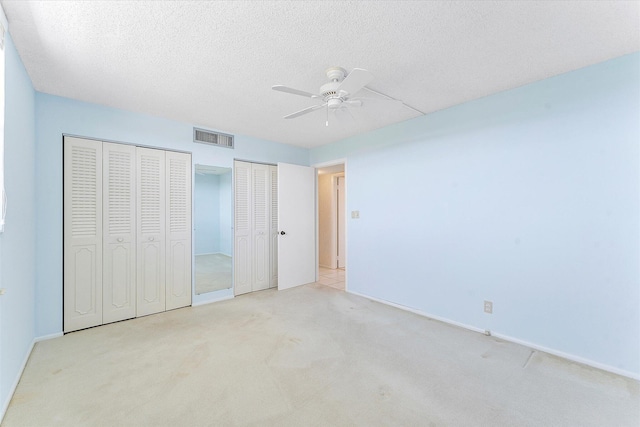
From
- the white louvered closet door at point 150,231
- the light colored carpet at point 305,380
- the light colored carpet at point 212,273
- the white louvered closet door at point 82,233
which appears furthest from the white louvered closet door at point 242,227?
the white louvered closet door at point 82,233

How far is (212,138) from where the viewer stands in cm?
375

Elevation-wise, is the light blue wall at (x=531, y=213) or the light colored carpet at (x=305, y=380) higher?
the light blue wall at (x=531, y=213)

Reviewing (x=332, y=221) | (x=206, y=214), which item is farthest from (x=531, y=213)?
(x=332, y=221)

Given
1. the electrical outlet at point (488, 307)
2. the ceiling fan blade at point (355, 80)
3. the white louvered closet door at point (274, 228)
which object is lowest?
the electrical outlet at point (488, 307)

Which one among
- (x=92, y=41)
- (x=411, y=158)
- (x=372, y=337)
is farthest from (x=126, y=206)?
(x=411, y=158)

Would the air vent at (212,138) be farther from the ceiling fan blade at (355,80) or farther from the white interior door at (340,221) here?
the white interior door at (340,221)

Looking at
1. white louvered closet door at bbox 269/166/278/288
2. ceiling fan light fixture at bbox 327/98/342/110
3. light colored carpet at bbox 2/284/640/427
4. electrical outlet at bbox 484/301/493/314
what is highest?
ceiling fan light fixture at bbox 327/98/342/110

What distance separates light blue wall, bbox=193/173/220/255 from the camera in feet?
12.1

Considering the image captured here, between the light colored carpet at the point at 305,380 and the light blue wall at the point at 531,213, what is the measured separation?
358 millimetres

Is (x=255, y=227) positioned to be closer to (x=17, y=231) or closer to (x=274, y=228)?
(x=274, y=228)

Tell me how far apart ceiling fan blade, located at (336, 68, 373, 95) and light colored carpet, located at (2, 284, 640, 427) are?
85.1 inches

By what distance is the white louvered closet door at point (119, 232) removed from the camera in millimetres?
2959

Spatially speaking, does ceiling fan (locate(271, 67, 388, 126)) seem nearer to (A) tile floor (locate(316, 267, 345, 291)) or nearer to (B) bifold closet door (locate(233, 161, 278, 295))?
(B) bifold closet door (locate(233, 161, 278, 295))

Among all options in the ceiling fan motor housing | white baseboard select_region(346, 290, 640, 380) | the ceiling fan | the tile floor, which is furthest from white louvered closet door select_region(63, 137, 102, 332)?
white baseboard select_region(346, 290, 640, 380)
